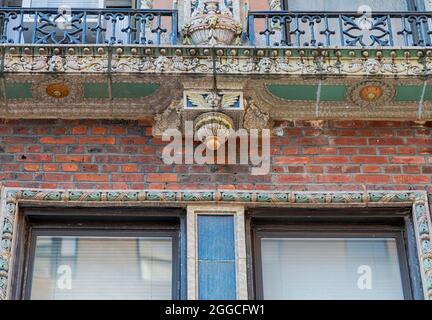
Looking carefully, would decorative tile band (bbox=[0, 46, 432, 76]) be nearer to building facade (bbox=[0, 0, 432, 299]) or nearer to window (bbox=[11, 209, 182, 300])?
building facade (bbox=[0, 0, 432, 299])

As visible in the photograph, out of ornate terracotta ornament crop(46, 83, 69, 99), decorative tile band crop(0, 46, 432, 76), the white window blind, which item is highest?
the white window blind

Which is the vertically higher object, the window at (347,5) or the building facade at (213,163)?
the window at (347,5)

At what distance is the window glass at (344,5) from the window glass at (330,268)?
2.46 meters

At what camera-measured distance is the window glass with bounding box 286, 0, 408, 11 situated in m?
9.73

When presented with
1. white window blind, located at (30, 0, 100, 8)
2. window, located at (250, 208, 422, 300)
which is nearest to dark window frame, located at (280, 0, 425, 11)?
white window blind, located at (30, 0, 100, 8)

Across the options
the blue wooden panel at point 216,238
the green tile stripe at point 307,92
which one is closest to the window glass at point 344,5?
the green tile stripe at point 307,92

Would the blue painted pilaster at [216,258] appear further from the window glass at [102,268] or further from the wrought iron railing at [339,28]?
the wrought iron railing at [339,28]

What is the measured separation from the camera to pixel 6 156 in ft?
27.4

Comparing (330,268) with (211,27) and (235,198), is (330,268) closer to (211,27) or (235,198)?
(235,198)

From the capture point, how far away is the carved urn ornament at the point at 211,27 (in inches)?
337

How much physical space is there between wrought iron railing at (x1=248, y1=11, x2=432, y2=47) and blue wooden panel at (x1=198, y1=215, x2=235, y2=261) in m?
1.51
